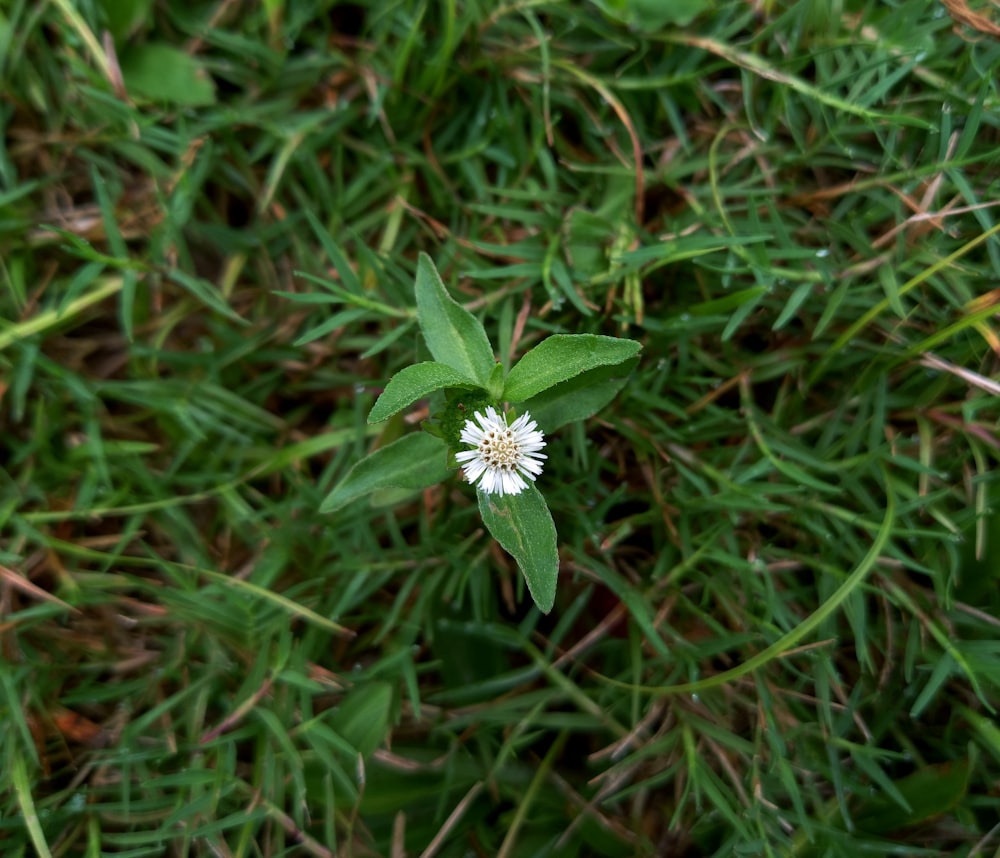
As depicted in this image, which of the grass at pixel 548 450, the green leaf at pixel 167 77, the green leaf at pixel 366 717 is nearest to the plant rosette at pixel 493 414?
the grass at pixel 548 450

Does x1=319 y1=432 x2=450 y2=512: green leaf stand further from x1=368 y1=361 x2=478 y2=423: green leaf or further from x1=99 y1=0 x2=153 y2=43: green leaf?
x1=99 y1=0 x2=153 y2=43: green leaf

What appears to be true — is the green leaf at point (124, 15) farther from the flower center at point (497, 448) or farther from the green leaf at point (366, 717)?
the green leaf at point (366, 717)

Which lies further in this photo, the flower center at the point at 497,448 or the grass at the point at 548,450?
the grass at the point at 548,450

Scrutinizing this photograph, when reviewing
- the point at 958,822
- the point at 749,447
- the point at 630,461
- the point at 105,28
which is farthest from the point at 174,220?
the point at 958,822

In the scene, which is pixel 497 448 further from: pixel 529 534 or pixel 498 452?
pixel 529 534

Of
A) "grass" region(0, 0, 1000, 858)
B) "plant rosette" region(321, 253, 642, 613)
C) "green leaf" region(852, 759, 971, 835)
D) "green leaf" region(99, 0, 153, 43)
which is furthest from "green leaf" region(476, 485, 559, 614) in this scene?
"green leaf" region(99, 0, 153, 43)

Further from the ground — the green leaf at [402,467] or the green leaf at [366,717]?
the green leaf at [402,467]

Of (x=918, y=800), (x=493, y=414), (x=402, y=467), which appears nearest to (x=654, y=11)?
(x=493, y=414)
